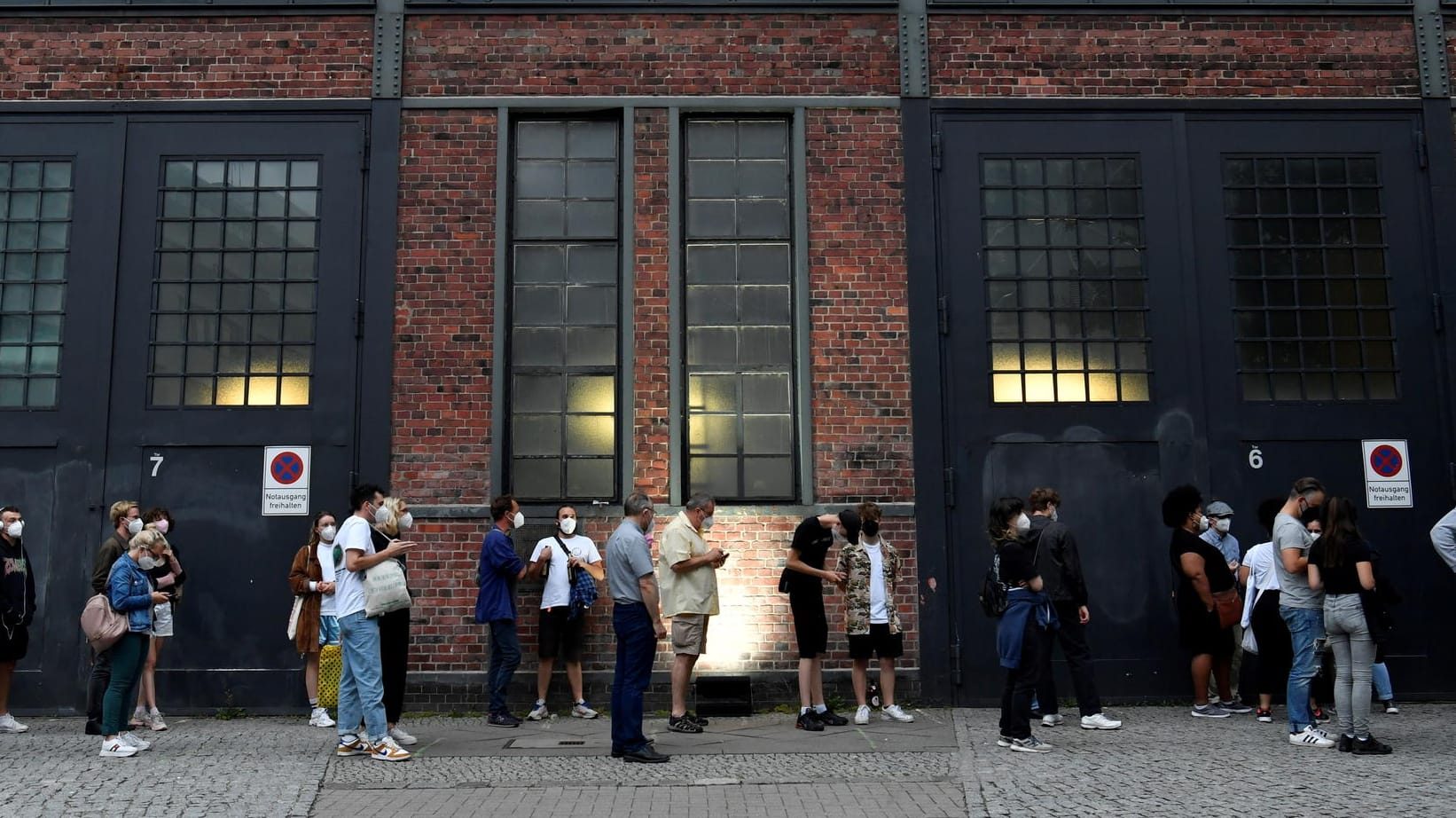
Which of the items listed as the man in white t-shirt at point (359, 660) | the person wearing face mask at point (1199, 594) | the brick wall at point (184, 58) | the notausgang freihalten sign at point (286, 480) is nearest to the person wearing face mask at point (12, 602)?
the notausgang freihalten sign at point (286, 480)

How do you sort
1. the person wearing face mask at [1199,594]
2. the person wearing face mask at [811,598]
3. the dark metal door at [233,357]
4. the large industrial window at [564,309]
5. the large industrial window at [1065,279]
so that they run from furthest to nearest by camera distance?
the large industrial window at [1065,279] < the large industrial window at [564,309] < the dark metal door at [233,357] < the person wearing face mask at [1199,594] < the person wearing face mask at [811,598]

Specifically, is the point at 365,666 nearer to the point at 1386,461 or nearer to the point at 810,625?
the point at 810,625

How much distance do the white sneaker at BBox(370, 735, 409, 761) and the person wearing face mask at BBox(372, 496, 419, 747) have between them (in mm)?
345

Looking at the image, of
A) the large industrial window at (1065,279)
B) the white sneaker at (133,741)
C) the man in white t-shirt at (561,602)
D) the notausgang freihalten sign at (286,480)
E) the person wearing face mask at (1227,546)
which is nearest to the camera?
the white sneaker at (133,741)

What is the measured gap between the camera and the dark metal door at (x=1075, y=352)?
1090 cm

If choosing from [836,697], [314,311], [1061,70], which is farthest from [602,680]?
[1061,70]

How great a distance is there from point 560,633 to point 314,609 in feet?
6.76

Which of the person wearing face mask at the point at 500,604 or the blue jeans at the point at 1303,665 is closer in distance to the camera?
the blue jeans at the point at 1303,665

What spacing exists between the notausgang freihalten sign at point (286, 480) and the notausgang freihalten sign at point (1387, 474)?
959 cm

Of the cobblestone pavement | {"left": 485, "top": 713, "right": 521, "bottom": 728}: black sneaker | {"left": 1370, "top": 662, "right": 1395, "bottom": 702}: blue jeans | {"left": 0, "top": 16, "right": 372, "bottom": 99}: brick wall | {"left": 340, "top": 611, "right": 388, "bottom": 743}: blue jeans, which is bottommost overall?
the cobblestone pavement

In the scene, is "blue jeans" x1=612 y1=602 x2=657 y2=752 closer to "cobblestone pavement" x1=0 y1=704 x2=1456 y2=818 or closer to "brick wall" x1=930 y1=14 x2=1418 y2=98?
"cobblestone pavement" x1=0 y1=704 x2=1456 y2=818

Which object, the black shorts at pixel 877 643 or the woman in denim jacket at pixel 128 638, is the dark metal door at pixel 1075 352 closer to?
the black shorts at pixel 877 643

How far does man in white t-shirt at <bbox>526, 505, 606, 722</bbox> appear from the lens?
10.2m

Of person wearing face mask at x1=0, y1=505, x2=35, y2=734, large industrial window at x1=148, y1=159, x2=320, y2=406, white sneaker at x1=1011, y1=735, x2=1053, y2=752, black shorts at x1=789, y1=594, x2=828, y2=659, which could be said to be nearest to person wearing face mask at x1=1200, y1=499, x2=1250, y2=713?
white sneaker at x1=1011, y1=735, x2=1053, y2=752
